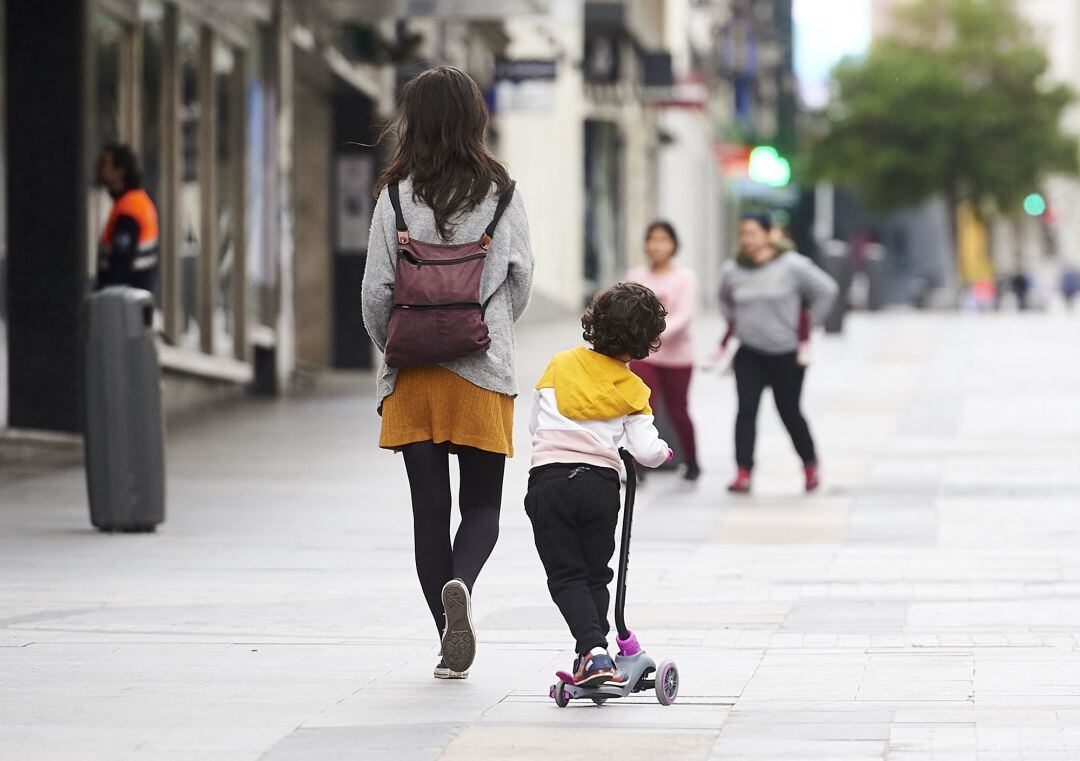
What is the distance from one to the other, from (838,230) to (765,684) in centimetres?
8313

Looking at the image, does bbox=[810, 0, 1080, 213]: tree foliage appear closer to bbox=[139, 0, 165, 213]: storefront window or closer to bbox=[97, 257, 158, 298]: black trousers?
bbox=[139, 0, 165, 213]: storefront window

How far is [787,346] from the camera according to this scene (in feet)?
40.3

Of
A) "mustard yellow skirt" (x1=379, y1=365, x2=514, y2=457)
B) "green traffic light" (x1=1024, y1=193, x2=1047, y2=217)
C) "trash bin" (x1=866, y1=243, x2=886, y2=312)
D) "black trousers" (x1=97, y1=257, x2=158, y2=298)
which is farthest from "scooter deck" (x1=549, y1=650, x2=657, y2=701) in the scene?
"green traffic light" (x1=1024, y1=193, x2=1047, y2=217)

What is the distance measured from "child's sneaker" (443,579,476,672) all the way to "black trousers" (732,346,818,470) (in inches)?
242

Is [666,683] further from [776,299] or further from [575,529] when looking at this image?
[776,299]

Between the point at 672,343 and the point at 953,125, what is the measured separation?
49502 mm

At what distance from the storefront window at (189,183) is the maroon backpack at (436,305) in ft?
38.3

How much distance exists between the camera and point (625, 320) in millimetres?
5840

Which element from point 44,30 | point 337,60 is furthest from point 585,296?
point 44,30

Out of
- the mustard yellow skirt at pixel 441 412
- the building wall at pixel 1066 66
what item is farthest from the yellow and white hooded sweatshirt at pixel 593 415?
the building wall at pixel 1066 66

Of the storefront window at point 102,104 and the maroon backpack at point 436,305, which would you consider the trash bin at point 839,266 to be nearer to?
the storefront window at point 102,104

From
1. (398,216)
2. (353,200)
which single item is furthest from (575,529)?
(353,200)

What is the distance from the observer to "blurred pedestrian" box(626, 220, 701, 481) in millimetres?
12617

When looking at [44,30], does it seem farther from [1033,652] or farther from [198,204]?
[1033,652]
